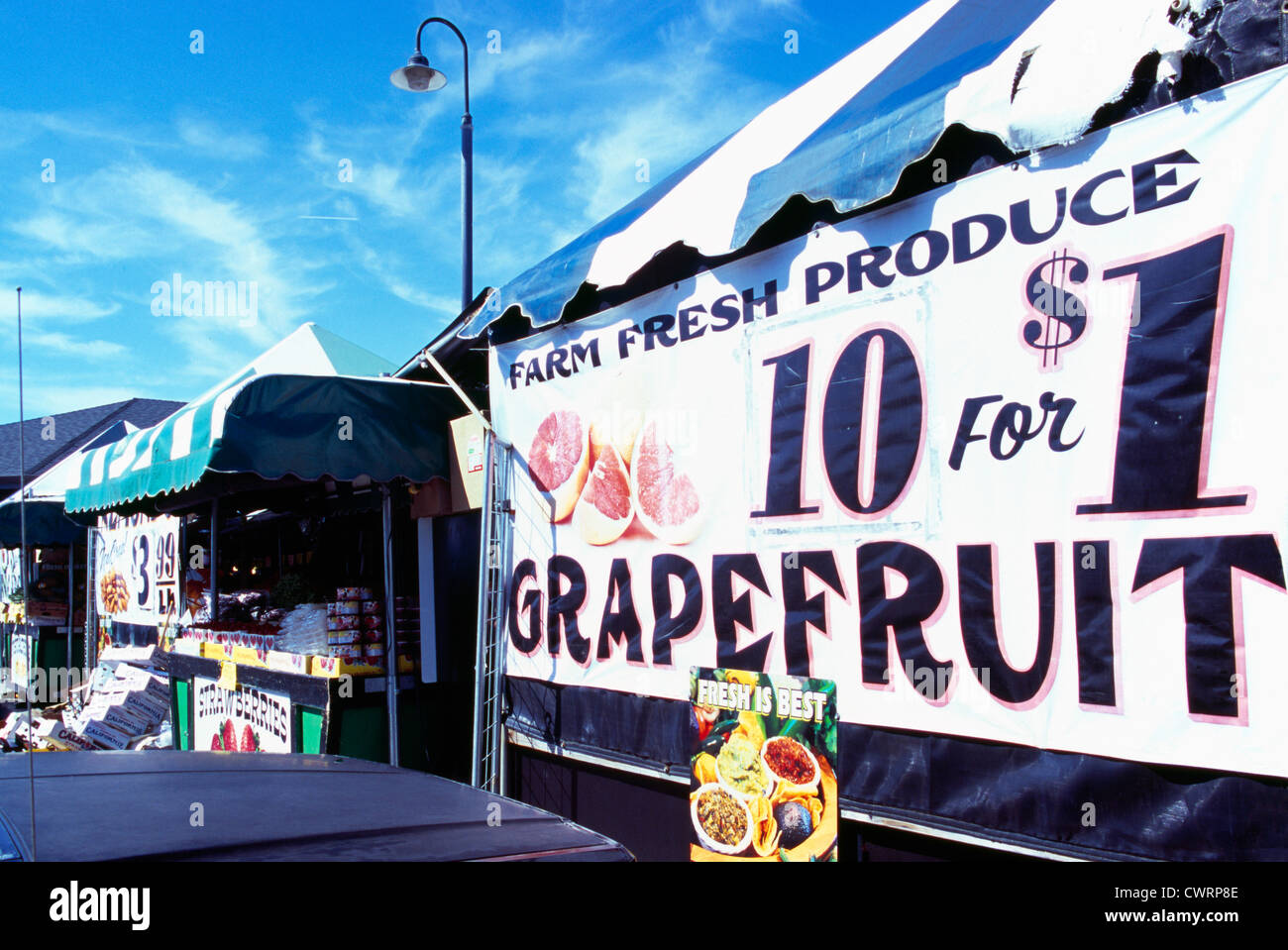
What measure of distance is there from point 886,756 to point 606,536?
82.8 inches

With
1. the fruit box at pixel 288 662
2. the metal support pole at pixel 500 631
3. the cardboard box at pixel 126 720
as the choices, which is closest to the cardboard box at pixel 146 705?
the cardboard box at pixel 126 720

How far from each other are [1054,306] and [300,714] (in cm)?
594

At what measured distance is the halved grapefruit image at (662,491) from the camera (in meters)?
4.79

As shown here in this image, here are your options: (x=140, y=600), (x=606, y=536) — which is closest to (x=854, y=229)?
(x=606, y=536)

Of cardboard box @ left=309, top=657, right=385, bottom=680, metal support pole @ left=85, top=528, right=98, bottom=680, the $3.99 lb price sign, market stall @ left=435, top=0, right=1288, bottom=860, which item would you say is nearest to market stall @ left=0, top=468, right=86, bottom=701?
metal support pole @ left=85, top=528, right=98, bottom=680

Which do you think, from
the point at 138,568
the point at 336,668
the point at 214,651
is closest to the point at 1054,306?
the point at 336,668

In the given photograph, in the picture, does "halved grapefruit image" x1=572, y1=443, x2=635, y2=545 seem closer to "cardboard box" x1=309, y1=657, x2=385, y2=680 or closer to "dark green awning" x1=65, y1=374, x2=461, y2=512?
"dark green awning" x1=65, y1=374, x2=461, y2=512

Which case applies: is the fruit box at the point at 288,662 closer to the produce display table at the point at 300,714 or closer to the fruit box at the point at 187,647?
the produce display table at the point at 300,714

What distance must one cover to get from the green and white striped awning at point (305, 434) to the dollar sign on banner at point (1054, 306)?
457cm

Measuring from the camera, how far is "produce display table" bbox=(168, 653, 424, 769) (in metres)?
6.60

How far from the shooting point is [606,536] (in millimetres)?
5309

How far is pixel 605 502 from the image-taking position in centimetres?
532

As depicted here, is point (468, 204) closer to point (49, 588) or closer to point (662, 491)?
point (662, 491)

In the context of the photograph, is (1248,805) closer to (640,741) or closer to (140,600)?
(640,741)
